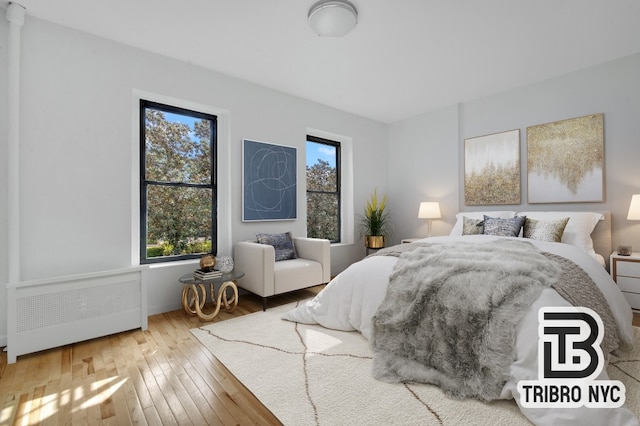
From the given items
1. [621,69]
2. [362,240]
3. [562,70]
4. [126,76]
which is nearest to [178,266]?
[126,76]

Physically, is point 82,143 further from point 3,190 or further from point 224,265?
point 224,265

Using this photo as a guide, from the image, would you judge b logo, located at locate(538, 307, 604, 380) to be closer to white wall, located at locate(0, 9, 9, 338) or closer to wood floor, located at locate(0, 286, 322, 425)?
wood floor, located at locate(0, 286, 322, 425)

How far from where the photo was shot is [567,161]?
143 inches

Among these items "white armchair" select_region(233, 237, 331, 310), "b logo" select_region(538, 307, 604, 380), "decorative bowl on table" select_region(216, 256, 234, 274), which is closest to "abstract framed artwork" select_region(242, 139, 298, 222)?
"white armchair" select_region(233, 237, 331, 310)

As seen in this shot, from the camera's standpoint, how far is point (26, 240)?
2.42 meters

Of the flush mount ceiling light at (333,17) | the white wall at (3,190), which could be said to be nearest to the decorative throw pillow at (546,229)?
the flush mount ceiling light at (333,17)

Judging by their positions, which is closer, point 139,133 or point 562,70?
point 139,133

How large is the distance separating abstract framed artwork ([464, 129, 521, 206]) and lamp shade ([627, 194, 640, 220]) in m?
1.09

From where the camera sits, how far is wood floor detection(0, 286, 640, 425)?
1528 millimetres

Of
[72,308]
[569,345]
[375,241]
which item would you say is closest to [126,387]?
[72,308]

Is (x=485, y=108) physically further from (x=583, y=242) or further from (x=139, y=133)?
(x=139, y=133)

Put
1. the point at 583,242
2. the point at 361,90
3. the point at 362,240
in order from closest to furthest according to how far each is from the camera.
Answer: the point at 583,242 < the point at 361,90 < the point at 362,240

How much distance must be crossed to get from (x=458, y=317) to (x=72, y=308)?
2729 millimetres

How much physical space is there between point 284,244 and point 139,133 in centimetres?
190
